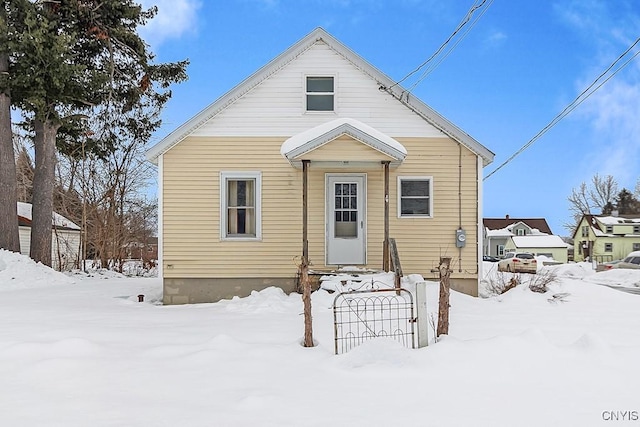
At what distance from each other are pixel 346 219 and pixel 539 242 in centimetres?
4865

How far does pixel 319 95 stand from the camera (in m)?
11.8

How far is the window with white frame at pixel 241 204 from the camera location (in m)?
11.6

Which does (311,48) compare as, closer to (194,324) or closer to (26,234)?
(194,324)

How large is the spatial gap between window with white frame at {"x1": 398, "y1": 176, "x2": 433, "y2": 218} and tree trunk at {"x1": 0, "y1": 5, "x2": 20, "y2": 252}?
12.9m

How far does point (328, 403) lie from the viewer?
13.8 ft

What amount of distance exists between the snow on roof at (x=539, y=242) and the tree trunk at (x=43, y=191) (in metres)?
48.3

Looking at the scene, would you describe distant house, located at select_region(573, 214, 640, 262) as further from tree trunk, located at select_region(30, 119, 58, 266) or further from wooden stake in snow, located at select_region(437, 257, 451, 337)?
wooden stake in snow, located at select_region(437, 257, 451, 337)

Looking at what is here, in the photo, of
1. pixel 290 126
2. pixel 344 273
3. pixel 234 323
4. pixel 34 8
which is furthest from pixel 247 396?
pixel 34 8

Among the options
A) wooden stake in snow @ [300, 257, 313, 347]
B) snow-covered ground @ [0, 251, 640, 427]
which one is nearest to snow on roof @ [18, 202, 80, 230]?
snow-covered ground @ [0, 251, 640, 427]

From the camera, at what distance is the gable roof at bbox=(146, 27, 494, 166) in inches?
451

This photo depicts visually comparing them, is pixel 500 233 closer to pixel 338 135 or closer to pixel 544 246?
pixel 544 246

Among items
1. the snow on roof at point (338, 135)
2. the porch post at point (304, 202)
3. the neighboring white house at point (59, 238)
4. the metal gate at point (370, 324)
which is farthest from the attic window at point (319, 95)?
the neighboring white house at point (59, 238)

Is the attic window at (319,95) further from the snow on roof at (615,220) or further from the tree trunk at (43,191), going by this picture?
the snow on roof at (615,220)

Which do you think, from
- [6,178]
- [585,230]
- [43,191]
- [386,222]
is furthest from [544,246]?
[6,178]
